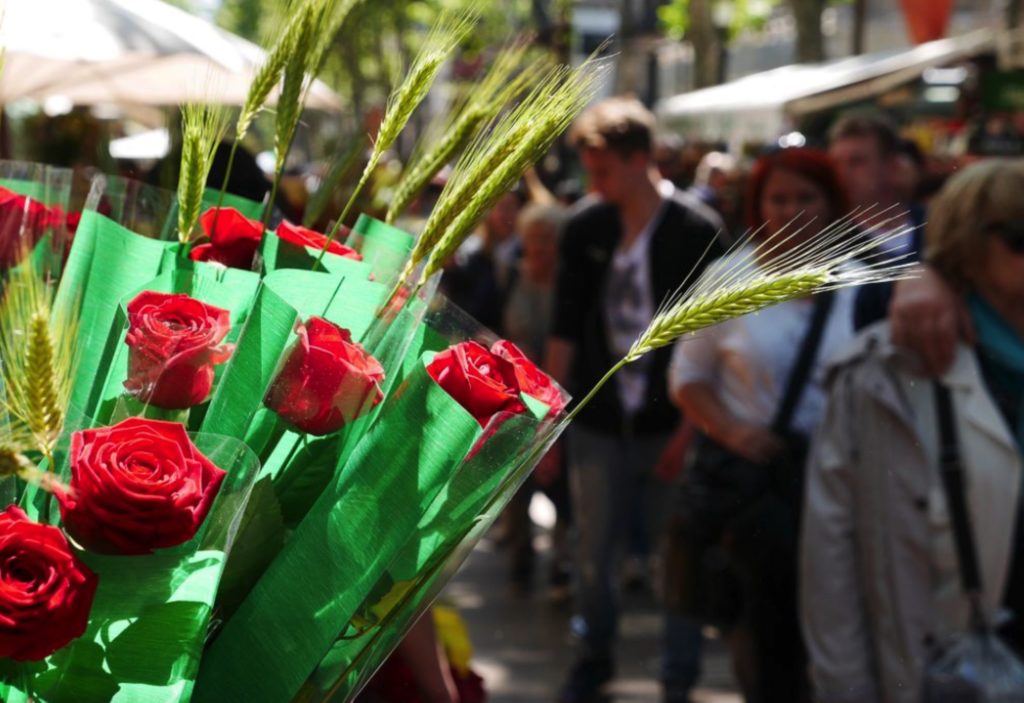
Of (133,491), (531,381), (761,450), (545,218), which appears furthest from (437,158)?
(545,218)

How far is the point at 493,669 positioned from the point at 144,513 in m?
5.55

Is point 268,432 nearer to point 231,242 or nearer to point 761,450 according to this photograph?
point 231,242

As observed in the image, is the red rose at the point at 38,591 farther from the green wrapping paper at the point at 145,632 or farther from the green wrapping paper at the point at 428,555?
the green wrapping paper at the point at 428,555

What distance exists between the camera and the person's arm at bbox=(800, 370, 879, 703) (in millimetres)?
3861

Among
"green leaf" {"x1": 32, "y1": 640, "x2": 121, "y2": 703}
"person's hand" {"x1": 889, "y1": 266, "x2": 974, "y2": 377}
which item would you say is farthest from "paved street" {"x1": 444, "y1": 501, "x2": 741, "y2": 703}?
"green leaf" {"x1": 32, "y1": 640, "x2": 121, "y2": 703}

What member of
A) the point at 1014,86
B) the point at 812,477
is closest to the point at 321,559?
the point at 812,477

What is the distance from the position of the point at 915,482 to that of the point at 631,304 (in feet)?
6.22

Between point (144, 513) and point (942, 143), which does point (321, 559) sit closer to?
point (144, 513)

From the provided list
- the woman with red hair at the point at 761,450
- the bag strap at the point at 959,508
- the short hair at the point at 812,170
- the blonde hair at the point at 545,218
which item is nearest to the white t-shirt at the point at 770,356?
the woman with red hair at the point at 761,450

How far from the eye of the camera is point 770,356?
4.36 m

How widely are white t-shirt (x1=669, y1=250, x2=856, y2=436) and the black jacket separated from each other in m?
0.87

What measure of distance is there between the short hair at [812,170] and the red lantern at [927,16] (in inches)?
146

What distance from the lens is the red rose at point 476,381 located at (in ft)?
4.86

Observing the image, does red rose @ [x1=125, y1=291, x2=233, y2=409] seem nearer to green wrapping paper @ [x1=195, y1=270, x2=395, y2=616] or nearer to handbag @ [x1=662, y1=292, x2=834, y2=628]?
green wrapping paper @ [x1=195, y1=270, x2=395, y2=616]
